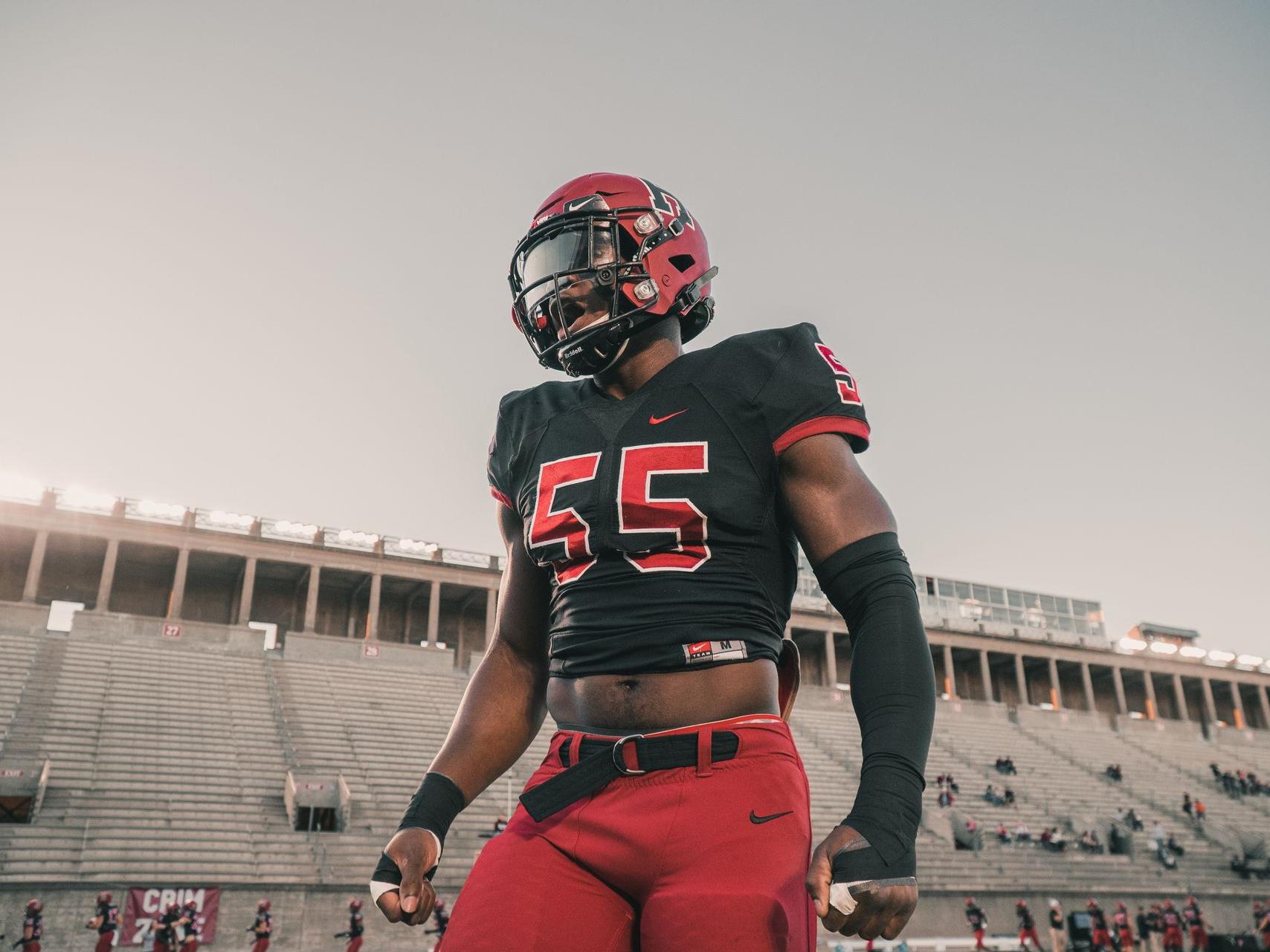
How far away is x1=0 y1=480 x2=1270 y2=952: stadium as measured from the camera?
19.3m

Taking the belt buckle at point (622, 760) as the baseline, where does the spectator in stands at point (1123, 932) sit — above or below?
below

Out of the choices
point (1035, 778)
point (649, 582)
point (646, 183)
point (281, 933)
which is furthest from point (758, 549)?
point (1035, 778)

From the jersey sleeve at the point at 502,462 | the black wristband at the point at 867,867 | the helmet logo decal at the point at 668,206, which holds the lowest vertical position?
the black wristband at the point at 867,867

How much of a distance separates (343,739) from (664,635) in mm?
26010

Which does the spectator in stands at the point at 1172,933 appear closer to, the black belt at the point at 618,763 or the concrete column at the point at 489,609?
the black belt at the point at 618,763

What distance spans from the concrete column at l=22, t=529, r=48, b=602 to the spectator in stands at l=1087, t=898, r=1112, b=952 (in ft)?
104

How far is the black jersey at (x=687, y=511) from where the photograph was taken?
7.54 ft

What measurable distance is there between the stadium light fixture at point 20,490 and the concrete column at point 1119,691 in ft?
160

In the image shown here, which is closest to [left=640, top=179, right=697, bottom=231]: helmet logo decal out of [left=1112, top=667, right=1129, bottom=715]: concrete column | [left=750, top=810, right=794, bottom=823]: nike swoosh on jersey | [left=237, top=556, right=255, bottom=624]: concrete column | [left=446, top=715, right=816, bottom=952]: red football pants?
[left=446, top=715, right=816, bottom=952]: red football pants

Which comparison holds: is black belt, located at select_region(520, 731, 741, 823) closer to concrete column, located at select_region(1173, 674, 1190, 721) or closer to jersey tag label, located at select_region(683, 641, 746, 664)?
jersey tag label, located at select_region(683, 641, 746, 664)

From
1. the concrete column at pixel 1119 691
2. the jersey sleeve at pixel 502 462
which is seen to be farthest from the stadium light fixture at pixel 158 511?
the concrete column at pixel 1119 691

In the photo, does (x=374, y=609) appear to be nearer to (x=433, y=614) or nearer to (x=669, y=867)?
(x=433, y=614)

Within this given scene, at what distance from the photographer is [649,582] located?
2.33 meters

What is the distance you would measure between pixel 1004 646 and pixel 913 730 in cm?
5107
